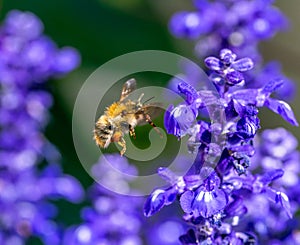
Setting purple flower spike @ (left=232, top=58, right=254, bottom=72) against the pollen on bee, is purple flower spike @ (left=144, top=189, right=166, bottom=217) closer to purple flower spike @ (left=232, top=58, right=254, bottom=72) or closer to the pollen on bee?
purple flower spike @ (left=232, top=58, right=254, bottom=72)

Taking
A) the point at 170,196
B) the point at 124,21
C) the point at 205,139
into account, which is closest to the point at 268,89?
the point at 205,139

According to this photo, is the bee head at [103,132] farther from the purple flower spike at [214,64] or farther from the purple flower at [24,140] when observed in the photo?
the purple flower at [24,140]

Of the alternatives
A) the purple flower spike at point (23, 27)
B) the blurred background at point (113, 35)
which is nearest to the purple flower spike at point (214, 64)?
the purple flower spike at point (23, 27)

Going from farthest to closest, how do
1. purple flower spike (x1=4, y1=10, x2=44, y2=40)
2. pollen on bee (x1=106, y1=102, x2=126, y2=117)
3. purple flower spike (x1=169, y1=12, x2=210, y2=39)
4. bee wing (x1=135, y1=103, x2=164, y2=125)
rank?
1. purple flower spike (x1=4, y1=10, x2=44, y2=40)
2. purple flower spike (x1=169, y1=12, x2=210, y2=39)
3. pollen on bee (x1=106, y1=102, x2=126, y2=117)
4. bee wing (x1=135, y1=103, x2=164, y2=125)

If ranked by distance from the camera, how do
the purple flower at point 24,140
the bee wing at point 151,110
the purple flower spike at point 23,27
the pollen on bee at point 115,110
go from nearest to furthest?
the bee wing at point 151,110 → the pollen on bee at point 115,110 → the purple flower at point 24,140 → the purple flower spike at point 23,27

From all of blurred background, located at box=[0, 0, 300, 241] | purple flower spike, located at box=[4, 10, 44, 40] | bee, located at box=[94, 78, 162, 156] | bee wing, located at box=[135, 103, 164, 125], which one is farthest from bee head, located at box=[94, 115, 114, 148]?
blurred background, located at box=[0, 0, 300, 241]

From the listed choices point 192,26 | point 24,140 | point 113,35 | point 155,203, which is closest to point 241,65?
point 155,203
